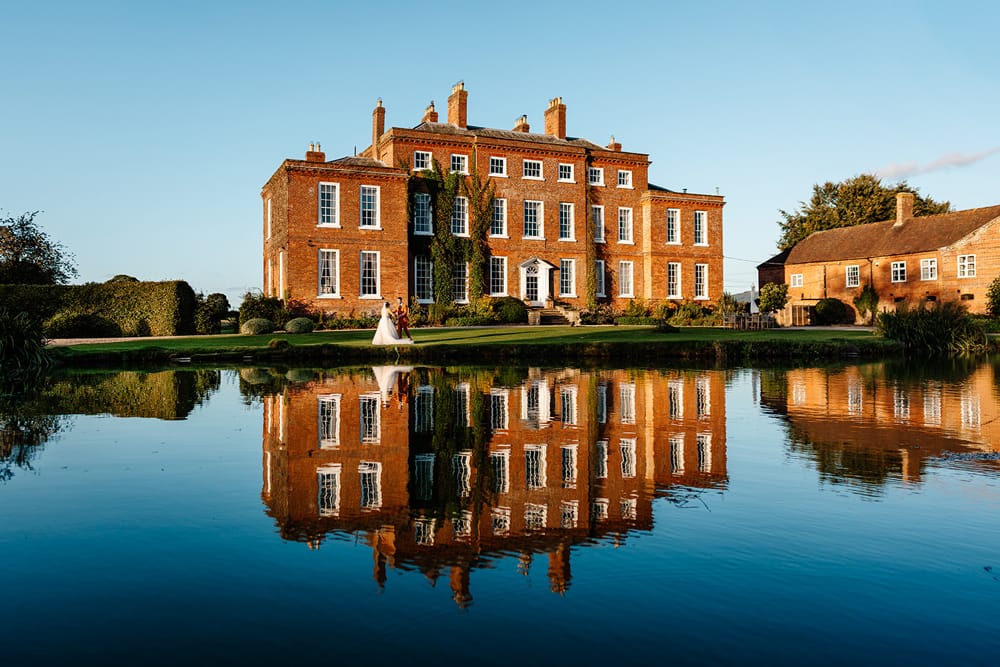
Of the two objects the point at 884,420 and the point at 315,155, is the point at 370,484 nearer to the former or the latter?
the point at 884,420

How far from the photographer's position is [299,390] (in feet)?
50.6

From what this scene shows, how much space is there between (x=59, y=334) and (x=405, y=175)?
52.9 ft

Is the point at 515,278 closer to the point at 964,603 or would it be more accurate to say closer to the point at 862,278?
the point at 862,278

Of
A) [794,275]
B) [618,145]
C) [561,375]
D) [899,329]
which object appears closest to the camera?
[561,375]

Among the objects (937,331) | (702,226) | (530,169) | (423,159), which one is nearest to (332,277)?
(423,159)

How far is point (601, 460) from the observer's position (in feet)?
27.2

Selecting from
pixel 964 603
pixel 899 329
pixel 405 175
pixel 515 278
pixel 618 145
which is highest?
pixel 618 145

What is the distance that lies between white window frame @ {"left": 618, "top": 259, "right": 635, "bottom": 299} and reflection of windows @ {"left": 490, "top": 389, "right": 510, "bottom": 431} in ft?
98.5

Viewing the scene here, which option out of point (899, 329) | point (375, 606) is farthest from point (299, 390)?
point (899, 329)

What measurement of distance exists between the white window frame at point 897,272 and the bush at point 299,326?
115ft

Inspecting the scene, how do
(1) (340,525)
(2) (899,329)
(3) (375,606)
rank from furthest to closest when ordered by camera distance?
(2) (899,329)
(1) (340,525)
(3) (375,606)

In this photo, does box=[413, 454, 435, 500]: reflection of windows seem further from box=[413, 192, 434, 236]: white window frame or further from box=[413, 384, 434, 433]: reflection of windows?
box=[413, 192, 434, 236]: white window frame

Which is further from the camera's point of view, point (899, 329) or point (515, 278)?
point (515, 278)

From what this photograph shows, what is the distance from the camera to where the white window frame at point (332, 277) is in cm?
3619
